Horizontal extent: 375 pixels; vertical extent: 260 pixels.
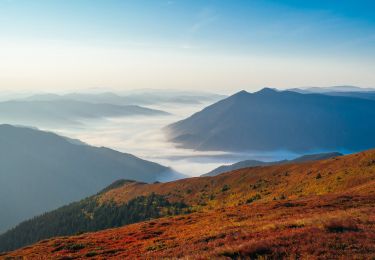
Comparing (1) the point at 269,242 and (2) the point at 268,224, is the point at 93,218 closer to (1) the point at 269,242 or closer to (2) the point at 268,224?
(2) the point at 268,224

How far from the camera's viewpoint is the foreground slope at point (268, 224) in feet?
57.1

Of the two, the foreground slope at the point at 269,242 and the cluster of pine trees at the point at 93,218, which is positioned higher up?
the foreground slope at the point at 269,242

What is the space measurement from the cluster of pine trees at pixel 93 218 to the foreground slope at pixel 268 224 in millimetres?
7870

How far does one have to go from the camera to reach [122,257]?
982 inches

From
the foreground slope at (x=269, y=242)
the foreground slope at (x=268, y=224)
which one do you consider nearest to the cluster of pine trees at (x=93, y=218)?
the foreground slope at (x=268, y=224)

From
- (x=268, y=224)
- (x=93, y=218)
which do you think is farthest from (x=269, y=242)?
(x=93, y=218)

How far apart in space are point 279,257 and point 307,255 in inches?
47.5

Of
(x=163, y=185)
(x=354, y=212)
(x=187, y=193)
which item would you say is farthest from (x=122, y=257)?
(x=163, y=185)

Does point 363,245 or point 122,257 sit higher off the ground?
point 363,245

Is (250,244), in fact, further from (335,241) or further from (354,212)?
(354,212)

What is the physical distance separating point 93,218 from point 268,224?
91.8 meters

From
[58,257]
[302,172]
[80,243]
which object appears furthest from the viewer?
[302,172]

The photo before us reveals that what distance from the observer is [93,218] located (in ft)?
351

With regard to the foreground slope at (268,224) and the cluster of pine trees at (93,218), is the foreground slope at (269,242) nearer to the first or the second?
the foreground slope at (268,224)
